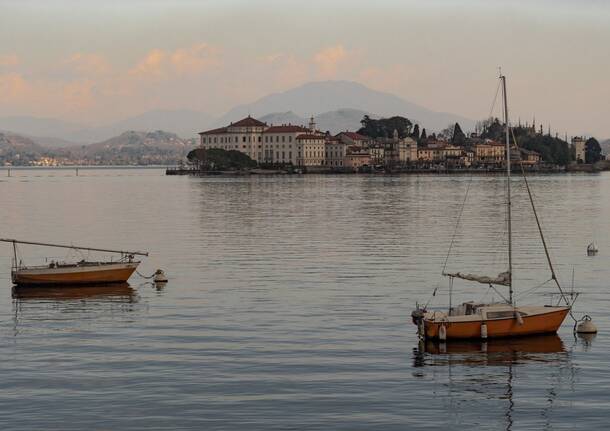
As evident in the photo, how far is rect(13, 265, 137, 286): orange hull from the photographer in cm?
4619

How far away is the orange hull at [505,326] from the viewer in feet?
108

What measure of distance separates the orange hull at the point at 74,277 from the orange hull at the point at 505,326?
65.9ft

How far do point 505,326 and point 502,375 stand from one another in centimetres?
451

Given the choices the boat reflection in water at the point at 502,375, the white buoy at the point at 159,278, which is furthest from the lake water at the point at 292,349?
the white buoy at the point at 159,278

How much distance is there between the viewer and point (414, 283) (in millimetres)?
46688

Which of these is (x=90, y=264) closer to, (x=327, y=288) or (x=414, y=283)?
(x=327, y=288)

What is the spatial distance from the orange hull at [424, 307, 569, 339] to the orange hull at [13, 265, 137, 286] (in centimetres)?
2010

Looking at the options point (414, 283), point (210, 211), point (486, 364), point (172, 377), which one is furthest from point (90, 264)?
point (210, 211)

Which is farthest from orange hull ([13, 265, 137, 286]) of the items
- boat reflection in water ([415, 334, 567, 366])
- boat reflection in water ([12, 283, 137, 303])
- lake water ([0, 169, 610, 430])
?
boat reflection in water ([415, 334, 567, 366])

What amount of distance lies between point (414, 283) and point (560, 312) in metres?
12.9

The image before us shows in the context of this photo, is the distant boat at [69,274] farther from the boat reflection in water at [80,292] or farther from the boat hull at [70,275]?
the boat reflection in water at [80,292]

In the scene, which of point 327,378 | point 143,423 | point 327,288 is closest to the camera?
point 143,423

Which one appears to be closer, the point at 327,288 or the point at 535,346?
the point at 535,346

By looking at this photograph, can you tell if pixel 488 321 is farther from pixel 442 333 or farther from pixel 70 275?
pixel 70 275
